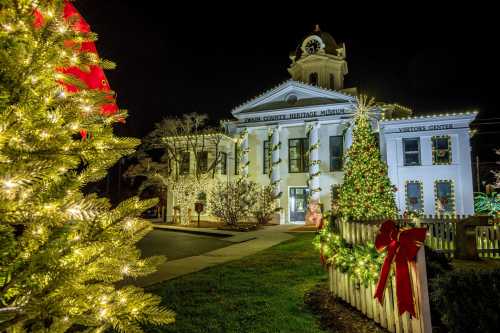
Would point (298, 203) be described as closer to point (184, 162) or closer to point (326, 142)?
point (326, 142)

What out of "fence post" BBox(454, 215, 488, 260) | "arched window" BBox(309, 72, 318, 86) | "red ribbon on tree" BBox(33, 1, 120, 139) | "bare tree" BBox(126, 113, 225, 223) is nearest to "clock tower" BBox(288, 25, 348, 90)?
"arched window" BBox(309, 72, 318, 86)

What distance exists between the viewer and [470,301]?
3.33 m

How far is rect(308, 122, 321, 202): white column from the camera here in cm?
2464

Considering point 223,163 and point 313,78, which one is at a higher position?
point 313,78

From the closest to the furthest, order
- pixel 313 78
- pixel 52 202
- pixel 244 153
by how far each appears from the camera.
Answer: pixel 52 202 → pixel 244 153 → pixel 313 78

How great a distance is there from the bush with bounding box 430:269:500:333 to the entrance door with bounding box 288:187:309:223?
22.8 meters

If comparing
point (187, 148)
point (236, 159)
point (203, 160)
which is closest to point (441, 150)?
point (236, 159)

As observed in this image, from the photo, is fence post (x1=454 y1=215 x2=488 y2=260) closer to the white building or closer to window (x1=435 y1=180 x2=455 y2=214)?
window (x1=435 y1=180 x2=455 y2=214)

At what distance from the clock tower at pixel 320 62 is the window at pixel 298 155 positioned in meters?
6.50

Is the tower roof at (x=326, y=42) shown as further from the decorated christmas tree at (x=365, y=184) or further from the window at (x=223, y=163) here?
the decorated christmas tree at (x=365, y=184)

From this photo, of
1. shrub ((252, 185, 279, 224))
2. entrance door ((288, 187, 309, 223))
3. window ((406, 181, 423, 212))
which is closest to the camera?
window ((406, 181, 423, 212))

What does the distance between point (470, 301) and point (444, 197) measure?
2118 cm

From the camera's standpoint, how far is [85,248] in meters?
2.12

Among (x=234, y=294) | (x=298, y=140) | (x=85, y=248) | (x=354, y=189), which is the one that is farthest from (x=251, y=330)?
(x=298, y=140)
